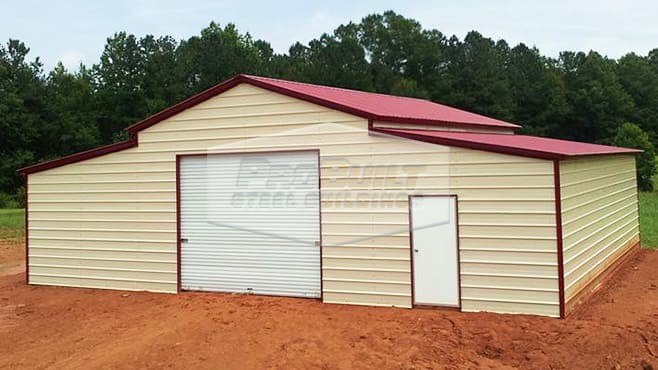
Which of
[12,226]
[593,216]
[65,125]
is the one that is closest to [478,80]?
[65,125]

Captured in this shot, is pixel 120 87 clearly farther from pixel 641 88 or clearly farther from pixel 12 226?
pixel 641 88

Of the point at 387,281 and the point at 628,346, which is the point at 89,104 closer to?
the point at 387,281

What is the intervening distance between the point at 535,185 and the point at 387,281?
2.75m

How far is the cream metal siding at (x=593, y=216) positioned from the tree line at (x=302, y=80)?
33.1 meters

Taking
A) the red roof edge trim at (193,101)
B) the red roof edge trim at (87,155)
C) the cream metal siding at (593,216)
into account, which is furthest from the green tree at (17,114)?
A: the cream metal siding at (593,216)

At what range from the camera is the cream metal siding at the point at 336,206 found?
8.68 m

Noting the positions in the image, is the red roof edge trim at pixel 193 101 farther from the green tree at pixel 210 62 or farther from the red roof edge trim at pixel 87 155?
the green tree at pixel 210 62

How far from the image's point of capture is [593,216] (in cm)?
1062

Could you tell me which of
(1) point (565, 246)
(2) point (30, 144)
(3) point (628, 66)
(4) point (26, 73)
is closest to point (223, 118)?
(1) point (565, 246)

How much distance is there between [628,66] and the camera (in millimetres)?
55938

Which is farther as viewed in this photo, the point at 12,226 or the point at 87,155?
the point at 12,226

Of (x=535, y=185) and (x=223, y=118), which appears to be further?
(x=223, y=118)

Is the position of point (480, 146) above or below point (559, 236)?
above

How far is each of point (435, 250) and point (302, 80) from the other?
130 ft
